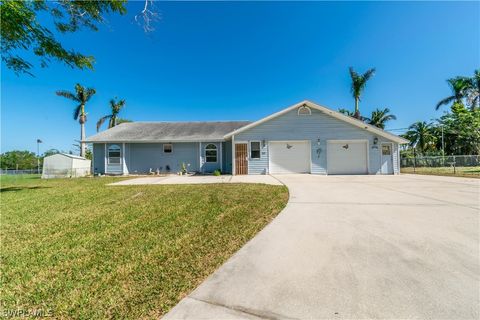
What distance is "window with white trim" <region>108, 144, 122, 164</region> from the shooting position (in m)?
15.7

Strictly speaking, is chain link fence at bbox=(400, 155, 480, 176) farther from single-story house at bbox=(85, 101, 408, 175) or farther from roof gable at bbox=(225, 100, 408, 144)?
single-story house at bbox=(85, 101, 408, 175)

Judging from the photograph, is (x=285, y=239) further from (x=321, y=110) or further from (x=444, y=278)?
(x=321, y=110)

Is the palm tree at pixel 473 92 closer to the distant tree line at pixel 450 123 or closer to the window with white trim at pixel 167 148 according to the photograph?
the distant tree line at pixel 450 123

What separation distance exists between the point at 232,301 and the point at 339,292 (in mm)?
1071

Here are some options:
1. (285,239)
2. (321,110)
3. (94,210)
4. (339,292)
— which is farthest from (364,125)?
(94,210)

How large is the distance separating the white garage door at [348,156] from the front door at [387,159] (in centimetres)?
121

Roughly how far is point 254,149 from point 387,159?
8.81 metres

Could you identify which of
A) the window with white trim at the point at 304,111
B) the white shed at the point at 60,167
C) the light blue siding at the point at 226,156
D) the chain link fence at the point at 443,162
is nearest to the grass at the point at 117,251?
the window with white trim at the point at 304,111

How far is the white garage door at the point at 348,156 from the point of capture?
13.6 metres

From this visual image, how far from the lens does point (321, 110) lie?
13.5 m

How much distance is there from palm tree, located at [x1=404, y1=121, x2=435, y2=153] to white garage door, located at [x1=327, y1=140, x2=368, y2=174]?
27.0m

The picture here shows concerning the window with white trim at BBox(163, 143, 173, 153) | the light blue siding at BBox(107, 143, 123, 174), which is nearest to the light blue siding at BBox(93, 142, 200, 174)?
the window with white trim at BBox(163, 143, 173, 153)

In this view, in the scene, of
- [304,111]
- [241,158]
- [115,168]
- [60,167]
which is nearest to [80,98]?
[60,167]

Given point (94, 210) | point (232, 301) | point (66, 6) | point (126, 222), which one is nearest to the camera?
point (232, 301)
